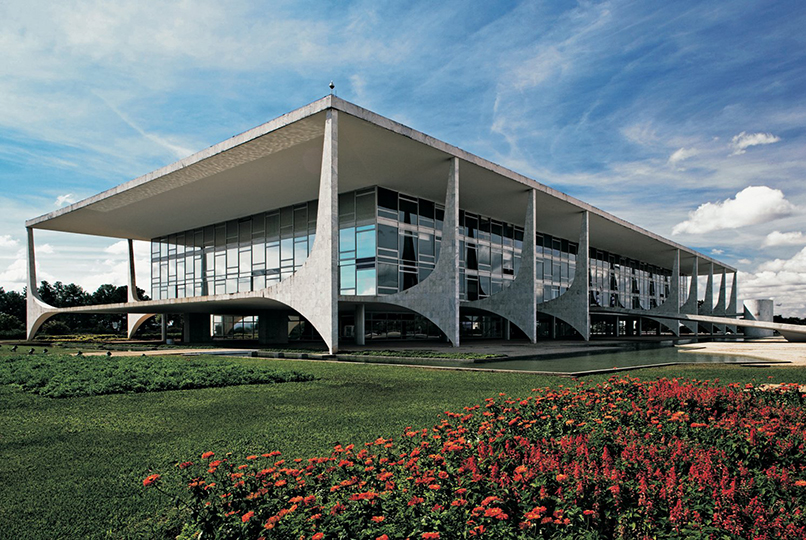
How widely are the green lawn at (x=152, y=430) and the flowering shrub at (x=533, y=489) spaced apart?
66cm

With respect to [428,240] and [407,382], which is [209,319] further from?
[407,382]

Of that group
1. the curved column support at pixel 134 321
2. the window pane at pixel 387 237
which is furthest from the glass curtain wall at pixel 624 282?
the curved column support at pixel 134 321

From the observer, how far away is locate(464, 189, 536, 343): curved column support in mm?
35938

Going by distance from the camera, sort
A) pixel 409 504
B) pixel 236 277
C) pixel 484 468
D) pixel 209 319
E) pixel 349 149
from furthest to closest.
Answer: pixel 209 319 → pixel 236 277 → pixel 349 149 → pixel 484 468 → pixel 409 504

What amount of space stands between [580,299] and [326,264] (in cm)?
2685

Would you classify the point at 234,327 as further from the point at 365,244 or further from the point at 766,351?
the point at 766,351

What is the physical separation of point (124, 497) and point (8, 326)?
6677cm

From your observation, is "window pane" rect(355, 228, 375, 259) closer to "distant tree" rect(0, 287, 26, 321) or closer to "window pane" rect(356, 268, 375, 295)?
"window pane" rect(356, 268, 375, 295)

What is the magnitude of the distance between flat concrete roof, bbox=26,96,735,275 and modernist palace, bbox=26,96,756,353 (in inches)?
4.8

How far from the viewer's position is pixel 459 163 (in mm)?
29766

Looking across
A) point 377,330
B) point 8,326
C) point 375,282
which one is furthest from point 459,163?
point 8,326

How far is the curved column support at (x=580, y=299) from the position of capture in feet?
138

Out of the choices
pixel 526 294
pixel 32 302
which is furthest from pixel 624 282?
pixel 32 302

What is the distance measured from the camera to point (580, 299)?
1671 inches
